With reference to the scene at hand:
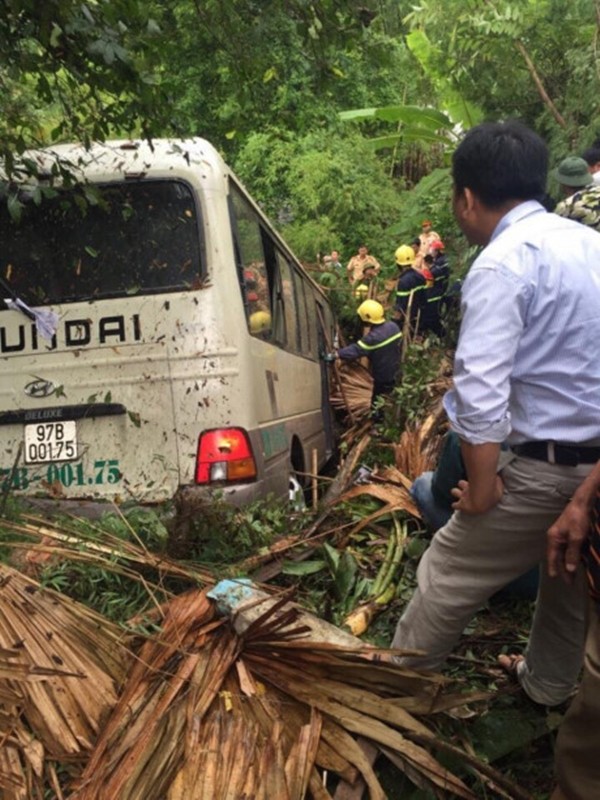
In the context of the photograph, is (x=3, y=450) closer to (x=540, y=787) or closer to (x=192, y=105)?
(x=540, y=787)

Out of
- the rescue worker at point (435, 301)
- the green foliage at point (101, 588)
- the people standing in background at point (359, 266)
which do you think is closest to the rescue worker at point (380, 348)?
the rescue worker at point (435, 301)

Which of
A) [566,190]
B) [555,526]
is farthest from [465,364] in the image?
[566,190]

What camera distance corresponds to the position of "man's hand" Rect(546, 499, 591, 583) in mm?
2092

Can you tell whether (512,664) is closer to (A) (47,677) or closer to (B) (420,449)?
(A) (47,677)

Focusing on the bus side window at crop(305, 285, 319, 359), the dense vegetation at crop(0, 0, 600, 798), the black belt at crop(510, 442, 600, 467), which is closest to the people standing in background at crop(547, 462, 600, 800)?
the black belt at crop(510, 442, 600, 467)

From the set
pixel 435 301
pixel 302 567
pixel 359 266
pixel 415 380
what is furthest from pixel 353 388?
pixel 302 567

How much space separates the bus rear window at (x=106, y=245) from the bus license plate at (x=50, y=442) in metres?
0.69

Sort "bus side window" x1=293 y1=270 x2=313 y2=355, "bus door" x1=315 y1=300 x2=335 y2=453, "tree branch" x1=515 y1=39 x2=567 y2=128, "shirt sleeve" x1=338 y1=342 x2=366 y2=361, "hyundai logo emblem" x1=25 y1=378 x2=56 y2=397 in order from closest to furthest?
"hyundai logo emblem" x1=25 y1=378 x2=56 y2=397
"bus side window" x1=293 y1=270 x2=313 y2=355
"bus door" x1=315 y1=300 x2=335 y2=453
"tree branch" x1=515 y1=39 x2=567 y2=128
"shirt sleeve" x1=338 y1=342 x2=366 y2=361

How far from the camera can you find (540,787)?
8.45 feet

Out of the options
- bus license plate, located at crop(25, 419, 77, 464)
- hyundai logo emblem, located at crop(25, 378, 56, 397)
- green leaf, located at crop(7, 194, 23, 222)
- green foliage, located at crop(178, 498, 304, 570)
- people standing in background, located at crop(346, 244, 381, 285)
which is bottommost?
green foliage, located at crop(178, 498, 304, 570)

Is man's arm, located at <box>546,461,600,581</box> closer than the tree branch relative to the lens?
Yes

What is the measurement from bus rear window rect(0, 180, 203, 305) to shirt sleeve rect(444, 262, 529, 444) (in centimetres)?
233

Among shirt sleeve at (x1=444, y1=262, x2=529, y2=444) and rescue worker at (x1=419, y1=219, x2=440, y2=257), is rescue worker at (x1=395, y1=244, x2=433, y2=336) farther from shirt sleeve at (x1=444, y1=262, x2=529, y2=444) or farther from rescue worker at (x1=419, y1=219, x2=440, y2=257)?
shirt sleeve at (x1=444, y1=262, x2=529, y2=444)

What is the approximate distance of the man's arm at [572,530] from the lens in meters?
2.08
